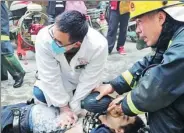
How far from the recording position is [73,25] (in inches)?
74.9

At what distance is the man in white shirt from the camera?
1.96m

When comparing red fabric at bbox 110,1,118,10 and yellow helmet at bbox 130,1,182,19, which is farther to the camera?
red fabric at bbox 110,1,118,10

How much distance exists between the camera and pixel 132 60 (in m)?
4.35

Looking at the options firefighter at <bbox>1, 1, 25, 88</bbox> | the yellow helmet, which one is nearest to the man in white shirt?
the yellow helmet

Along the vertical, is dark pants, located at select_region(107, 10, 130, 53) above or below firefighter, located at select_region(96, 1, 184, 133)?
below

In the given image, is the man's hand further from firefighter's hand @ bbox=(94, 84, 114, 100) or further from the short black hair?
the short black hair

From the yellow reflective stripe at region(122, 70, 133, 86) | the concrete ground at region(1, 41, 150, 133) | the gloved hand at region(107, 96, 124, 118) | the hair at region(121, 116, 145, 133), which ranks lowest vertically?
the concrete ground at region(1, 41, 150, 133)

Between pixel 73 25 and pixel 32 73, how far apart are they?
195 cm

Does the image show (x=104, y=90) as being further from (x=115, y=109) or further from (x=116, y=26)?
(x=116, y=26)

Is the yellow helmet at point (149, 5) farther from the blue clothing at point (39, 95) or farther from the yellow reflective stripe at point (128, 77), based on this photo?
→ the blue clothing at point (39, 95)

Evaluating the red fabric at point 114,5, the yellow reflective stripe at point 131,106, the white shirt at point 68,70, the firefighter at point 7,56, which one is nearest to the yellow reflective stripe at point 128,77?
the white shirt at point 68,70

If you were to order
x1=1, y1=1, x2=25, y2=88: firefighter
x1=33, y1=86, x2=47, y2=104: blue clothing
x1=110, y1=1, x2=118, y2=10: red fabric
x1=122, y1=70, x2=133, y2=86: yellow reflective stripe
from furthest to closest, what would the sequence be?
x1=110, y1=1, x2=118, y2=10: red fabric
x1=1, y1=1, x2=25, y2=88: firefighter
x1=33, y1=86, x2=47, y2=104: blue clothing
x1=122, y1=70, x2=133, y2=86: yellow reflective stripe

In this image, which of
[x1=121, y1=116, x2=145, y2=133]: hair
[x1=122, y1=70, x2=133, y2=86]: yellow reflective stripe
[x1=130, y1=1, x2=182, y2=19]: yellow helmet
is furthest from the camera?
[x1=122, y1=70, x2=133, y2=86]: yellow reflective stripe

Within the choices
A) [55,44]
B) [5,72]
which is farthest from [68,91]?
[5,72]
